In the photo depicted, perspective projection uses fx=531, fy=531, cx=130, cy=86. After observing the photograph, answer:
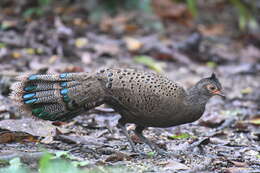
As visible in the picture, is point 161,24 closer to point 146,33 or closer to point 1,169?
point 146,33

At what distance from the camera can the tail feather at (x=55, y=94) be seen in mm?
4605

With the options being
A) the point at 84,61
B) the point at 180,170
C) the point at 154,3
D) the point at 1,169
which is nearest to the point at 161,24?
the point at 154,3

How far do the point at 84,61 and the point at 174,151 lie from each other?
11.1 feet

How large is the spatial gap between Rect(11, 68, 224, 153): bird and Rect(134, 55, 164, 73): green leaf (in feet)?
11.0

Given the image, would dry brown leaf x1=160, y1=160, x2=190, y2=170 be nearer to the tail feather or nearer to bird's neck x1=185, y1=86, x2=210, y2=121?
bird's neck x1=185, y1=86, x2=210, y2=121

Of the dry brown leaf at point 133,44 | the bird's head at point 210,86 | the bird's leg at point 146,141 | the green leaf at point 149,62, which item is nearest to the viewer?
the bird's leg at point 146,141

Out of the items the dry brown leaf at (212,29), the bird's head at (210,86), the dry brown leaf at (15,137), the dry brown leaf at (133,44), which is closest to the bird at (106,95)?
the dry brown leaf at (15,137)

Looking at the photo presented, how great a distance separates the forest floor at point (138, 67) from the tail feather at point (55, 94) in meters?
0.19

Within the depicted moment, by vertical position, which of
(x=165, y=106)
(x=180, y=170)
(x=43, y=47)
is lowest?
(x=180, y=170)

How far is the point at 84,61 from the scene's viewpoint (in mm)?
7934

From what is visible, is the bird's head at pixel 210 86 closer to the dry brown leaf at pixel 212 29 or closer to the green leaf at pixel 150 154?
the green leaf at pixel 150 154

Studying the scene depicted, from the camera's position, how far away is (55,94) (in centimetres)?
465

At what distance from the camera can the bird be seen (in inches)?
181

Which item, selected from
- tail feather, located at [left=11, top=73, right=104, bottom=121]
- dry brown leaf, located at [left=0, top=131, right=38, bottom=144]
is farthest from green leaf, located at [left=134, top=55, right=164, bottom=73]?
dry brown leaf, located at [left=0, top=131, right=38, bottom=144]
